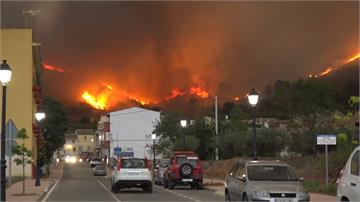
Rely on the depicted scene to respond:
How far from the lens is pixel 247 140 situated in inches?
2315

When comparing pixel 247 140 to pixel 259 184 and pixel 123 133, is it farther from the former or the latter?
pixel 123 133

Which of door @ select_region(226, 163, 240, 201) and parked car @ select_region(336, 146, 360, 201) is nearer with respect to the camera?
parked car @ select_region(336, 146, 360, 201)

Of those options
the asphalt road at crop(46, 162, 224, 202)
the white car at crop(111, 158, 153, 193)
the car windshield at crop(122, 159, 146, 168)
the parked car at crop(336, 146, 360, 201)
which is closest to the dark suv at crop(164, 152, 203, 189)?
the asphalt road at crop(46, 162, 224, 202)

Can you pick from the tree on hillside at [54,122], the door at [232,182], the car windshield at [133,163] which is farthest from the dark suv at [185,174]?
the tree on hillside at [54,122]

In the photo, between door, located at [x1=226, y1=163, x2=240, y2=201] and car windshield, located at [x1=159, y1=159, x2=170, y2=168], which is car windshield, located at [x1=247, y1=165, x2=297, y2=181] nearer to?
door, located at [x1=226, y1=163, x2=240, y2=201]

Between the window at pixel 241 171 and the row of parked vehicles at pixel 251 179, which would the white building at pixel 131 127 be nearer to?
the row of parked vehicles at pixel 251 179

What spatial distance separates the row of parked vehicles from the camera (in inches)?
498

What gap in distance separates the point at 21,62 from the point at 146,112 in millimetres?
68873

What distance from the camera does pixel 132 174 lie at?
31.6 m

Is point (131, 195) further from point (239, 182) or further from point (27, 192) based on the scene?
point (239, 182)

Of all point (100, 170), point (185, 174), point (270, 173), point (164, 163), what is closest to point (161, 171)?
point (164, 163)

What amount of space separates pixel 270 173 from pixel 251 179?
0.86 metres

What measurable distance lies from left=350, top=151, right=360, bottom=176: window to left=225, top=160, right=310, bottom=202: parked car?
4667 mm

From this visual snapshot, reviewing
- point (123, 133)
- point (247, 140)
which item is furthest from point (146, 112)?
point (247, 140)
